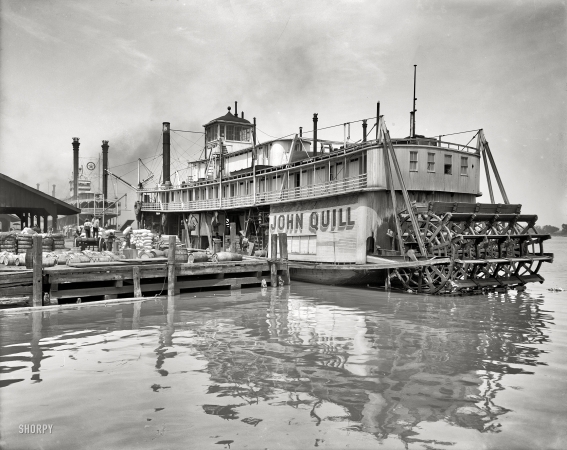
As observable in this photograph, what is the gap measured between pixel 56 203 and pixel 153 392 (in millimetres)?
25533

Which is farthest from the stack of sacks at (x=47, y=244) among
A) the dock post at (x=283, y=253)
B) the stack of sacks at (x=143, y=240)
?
the dock post at (x=283, y=253)

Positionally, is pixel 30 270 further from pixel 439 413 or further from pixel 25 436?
pixel 439 413

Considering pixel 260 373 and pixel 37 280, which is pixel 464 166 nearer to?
pixel 260 373

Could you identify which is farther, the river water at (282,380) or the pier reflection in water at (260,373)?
the pier reflection in water at (260,373)

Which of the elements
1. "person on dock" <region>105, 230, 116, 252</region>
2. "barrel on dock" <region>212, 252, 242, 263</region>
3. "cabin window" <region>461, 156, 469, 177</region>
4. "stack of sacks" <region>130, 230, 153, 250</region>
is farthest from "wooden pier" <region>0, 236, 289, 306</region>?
"person on dock" <region>105, 230, 116, 252</region>

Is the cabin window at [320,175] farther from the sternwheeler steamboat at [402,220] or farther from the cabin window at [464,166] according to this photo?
the cabin window at [464,166]

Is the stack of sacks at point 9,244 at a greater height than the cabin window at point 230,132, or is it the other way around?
the cabin window at point 230,132

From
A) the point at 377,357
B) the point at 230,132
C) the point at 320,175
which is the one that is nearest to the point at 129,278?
the point at 377,357

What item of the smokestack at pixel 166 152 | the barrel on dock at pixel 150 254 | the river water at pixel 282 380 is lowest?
the river water at pixel 282 380

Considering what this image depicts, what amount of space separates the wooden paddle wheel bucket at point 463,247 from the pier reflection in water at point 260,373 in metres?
4.20

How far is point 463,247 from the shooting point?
875 inches

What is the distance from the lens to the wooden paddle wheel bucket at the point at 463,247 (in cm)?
2047

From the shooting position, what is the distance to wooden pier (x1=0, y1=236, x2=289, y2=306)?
1630cm

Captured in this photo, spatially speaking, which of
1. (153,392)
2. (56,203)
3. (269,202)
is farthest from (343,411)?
(56,203)
